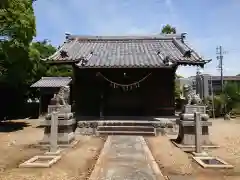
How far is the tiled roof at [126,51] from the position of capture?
653 inches

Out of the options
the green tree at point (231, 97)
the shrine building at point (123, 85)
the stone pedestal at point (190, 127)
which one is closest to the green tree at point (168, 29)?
the green tree at point (231, 97)

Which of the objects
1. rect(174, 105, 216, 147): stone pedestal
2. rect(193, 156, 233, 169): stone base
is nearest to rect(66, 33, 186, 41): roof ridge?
rect(174, 105, 216, 147): stone pedestal

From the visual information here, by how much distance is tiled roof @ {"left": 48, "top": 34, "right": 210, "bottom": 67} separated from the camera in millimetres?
16578

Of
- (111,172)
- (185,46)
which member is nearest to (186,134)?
(111,172)

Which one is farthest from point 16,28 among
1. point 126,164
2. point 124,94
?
point 126,164

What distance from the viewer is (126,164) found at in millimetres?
7988

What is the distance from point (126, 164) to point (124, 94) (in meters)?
10.1

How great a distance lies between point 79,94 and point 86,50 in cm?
384

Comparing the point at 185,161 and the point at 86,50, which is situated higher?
the point at 86,50

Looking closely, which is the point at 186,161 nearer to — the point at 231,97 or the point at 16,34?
the point at 16,34

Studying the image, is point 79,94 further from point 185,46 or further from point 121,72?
point 185,46

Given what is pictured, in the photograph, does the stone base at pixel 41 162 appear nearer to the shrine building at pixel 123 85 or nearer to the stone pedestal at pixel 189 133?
the stone pedestal at pixel 189 133

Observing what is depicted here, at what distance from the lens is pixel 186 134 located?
39.5 feet

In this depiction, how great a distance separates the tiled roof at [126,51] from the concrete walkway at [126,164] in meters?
6.78
